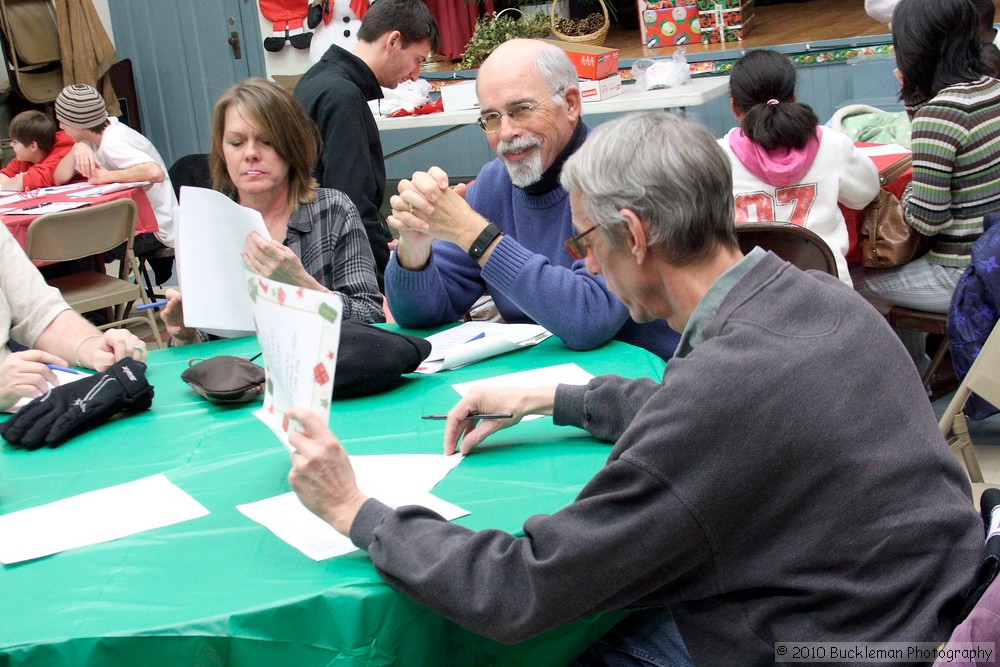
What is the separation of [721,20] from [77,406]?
19.4ft

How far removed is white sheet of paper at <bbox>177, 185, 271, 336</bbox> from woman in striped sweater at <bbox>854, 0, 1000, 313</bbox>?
234 cm

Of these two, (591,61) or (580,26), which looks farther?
(580,26)

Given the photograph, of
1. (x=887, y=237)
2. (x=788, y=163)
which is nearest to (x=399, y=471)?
(x=788, y=163)

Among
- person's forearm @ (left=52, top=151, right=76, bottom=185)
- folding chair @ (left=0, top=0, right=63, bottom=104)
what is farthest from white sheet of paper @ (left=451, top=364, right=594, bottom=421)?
folding chair @ (left=0, top=0, right=63, bottom=104)

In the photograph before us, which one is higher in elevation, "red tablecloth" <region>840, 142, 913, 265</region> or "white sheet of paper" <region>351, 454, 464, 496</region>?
"white sheet of paper" <region>351, 454, 464, 496</region>

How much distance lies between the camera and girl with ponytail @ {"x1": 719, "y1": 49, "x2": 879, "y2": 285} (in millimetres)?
3408

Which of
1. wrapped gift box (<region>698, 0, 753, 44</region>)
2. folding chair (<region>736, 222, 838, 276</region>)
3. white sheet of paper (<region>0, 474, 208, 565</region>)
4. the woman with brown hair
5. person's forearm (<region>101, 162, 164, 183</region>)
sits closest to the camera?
white sheet of paper (<region>0, 474, 208, 565</region>)

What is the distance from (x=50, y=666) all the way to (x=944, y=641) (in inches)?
41.5

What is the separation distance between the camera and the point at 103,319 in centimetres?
524

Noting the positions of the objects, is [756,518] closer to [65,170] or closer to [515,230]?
[515,230]

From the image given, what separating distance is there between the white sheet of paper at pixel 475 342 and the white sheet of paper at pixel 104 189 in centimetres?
339

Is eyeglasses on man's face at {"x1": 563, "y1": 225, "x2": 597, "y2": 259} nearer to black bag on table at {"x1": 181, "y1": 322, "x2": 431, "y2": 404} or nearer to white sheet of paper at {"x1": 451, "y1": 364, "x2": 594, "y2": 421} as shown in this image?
Result: white sheet of paper at {"x1": 451, "y1": 364, "x2": 594, "y2": 421}

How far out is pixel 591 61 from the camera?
505cm

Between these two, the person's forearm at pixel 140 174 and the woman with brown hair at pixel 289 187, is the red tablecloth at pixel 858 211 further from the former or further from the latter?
the person's forearm at pixel 140 174
